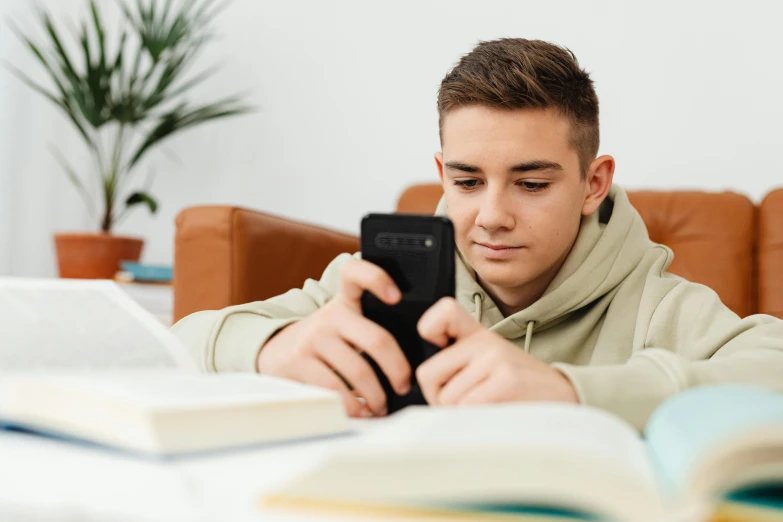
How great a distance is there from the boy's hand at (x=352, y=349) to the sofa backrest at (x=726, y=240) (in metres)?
1.00

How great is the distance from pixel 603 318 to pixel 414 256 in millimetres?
559

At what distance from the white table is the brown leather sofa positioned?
84 centimetres

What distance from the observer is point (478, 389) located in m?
0.54

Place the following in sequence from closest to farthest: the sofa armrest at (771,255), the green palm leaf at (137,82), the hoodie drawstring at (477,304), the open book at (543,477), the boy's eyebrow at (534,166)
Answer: the open book at (543,477) → the boy's eyebrow at (534,166) → the hoodie drawstring at (477,304) → the sofa armrest at (771,255) → the green palm leaf at (137,82)

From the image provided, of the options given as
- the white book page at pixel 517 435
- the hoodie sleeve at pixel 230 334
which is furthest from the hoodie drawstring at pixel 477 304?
the white book page at pixel 517 435

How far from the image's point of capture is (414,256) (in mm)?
601

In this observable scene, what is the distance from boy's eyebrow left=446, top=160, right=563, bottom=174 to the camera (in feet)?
3.16

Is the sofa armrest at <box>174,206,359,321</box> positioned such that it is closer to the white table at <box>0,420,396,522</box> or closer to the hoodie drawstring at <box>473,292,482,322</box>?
the hoodie drawstring at <box>473,292,482,322</box>

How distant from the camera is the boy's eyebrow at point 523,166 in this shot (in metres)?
0.96

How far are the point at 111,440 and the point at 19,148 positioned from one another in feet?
7.46

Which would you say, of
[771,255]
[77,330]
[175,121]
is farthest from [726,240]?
[175,121]

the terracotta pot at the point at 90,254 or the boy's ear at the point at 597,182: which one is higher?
the boy's ear at the point at 597,182

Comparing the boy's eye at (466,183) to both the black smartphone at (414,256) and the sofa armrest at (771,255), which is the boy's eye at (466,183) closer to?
the black smartphone at (414,256)

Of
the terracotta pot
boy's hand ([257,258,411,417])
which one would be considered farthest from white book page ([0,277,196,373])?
the terracotta pot
